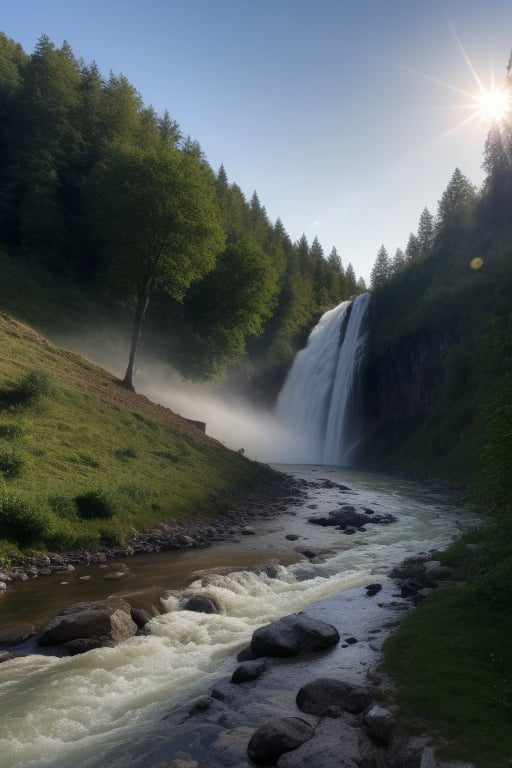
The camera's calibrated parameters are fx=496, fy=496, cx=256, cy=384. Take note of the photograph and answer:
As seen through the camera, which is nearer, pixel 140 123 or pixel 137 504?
pixel 137 504

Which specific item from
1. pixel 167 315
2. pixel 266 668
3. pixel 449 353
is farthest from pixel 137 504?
pixel 449 353

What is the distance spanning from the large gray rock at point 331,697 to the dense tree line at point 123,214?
32.0 m

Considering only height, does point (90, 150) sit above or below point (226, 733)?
above

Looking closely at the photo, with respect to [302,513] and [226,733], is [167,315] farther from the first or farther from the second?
[226,733]

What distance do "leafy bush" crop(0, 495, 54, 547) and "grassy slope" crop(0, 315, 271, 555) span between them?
36mm

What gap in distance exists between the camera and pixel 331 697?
830 cm

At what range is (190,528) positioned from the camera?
2147 cm

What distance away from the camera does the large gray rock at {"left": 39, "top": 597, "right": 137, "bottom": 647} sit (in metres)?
10.9

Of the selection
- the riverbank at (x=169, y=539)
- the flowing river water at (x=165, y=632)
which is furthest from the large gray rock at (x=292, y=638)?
the riverbank at (x=169, y=539)

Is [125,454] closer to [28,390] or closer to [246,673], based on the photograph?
[28,390]

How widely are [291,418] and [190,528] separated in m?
58.0

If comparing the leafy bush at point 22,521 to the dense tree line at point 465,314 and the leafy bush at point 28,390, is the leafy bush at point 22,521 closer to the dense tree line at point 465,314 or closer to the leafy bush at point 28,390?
the leafy bush at point 28,390

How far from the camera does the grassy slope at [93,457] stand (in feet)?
57.7

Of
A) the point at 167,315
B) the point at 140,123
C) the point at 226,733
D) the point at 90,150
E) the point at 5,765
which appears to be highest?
the point at 140,123
